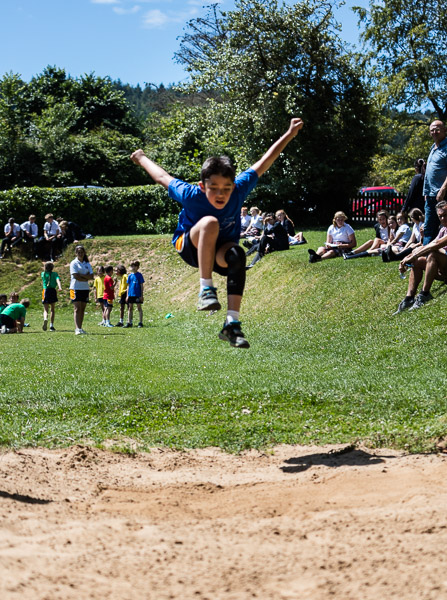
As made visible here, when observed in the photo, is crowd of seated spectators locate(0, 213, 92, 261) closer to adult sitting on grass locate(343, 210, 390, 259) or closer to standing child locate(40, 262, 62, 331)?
standing child locate(40, 262, 62, 331)

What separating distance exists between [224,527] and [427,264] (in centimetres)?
906

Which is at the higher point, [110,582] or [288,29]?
[288,29]

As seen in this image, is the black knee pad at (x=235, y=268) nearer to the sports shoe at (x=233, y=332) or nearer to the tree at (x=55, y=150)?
the sports shoe at (x=233, y=332)

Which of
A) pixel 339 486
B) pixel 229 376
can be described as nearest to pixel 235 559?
pixel 339 486

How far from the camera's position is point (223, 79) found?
32.4m

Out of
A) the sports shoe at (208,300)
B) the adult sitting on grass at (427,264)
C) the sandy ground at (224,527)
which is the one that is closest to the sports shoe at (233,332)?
the sports shoe at (208,300)

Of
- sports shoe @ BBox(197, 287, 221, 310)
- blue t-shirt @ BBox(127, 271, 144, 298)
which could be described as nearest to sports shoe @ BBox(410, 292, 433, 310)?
sports shoe @ BBox(197, 287, 221, 310)

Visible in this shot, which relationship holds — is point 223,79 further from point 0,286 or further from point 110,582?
point 110,582

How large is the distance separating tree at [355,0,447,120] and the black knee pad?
103 ft

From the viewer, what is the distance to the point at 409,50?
37219mm

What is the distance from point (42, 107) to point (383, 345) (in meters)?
53.3

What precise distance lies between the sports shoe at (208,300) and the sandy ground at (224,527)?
1.50 m

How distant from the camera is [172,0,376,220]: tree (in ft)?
102

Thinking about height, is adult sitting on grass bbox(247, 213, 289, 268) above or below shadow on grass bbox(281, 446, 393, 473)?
above
